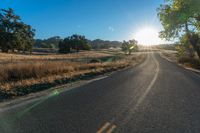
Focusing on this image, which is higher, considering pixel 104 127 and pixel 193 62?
pixel 104 127

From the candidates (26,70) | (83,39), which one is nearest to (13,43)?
(26,70)

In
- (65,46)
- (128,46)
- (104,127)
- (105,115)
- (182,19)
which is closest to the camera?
(104,127)

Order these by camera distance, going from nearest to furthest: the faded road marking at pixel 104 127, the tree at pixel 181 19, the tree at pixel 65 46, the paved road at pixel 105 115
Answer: the faded road marking at pixel 104 127 → the paved road at pixel 105 115 → the tree at pixel 181 19 → the tree at pixel 65 46

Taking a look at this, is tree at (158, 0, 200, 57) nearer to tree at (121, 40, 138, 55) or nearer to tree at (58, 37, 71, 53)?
tree at (58, 37, 71, 53)

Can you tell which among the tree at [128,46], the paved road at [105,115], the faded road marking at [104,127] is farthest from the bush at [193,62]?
the tree at [128,46]

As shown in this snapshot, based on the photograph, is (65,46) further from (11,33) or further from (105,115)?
(105,115)

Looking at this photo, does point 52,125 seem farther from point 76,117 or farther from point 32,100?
point 32,100

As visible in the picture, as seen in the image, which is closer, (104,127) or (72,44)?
(104,127)

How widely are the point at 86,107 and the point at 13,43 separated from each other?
30420 millimetres

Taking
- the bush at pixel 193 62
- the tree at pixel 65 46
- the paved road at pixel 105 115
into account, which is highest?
the tree at pixel 65 46

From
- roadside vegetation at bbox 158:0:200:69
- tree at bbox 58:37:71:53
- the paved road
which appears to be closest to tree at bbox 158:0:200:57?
roadside vegetation at bbox 158:0:200:69

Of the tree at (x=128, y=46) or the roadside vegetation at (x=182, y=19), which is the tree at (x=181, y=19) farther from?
the tree at (x=128, y=46)

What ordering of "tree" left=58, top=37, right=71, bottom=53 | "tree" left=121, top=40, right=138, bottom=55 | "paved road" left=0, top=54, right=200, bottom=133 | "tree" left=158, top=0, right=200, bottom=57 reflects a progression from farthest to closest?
"tree" left=121, top=40, right=138, bottom=55
"tree" left=58, top=37, right=71, bottom=53
"tree" left=158, top=0, right=200, bottom=57
"paved road" left=0, top=54, right=200, bottom=133

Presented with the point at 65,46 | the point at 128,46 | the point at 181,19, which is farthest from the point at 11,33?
the point at 128,46
